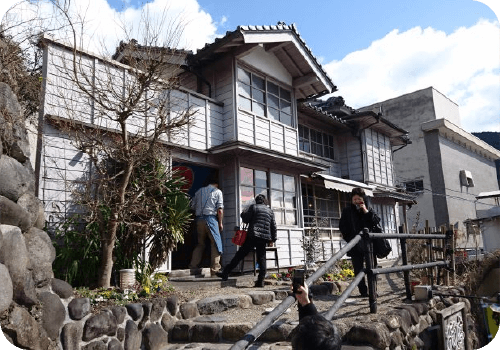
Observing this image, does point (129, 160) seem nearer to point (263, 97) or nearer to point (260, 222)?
point (260, 222)

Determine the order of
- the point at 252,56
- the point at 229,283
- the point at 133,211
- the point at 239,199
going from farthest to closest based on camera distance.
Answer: the point at 252,56 → the point at 239,199 → the point at 229,283 → the point at 133,211

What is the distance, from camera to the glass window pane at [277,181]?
11.3 metres

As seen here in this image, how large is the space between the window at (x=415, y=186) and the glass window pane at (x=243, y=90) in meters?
16.9

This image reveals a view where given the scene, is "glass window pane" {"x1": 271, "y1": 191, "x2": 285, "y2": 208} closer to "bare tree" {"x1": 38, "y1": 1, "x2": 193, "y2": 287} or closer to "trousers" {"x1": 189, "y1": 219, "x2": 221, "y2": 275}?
"trousers" {"x1": 189, "y1": 219, "x2": 221, "y2": 275}

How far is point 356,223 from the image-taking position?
5.75 m

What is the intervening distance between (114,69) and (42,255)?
4887mm

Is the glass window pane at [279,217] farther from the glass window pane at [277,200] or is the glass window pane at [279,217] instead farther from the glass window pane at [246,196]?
the glass window pane at [246,196]

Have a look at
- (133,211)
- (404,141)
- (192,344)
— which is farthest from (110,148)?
(404,141)

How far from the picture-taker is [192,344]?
464 centimetres

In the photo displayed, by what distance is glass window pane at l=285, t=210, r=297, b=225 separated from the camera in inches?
457

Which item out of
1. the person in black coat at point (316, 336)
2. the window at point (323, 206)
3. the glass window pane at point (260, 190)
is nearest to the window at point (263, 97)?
the glass window pane at point (260, 190)

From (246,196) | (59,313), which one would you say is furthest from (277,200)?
(59,313)

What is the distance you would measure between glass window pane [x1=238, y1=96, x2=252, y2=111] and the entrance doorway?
2.01 m

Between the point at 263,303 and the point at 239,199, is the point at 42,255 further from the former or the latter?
the point at 239,199
